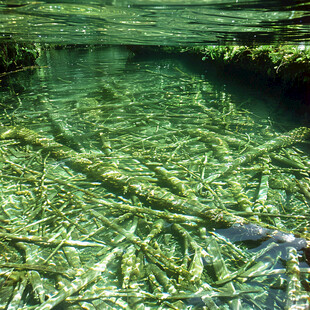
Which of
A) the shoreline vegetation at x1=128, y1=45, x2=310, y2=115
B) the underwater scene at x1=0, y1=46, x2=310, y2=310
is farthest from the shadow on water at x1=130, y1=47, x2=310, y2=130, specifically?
the underwater scene at x1=0, y1=46, x2=310, y2=310

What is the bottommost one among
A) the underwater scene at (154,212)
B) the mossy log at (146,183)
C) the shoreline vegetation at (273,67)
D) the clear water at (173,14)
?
the underwater scene at (154,212)

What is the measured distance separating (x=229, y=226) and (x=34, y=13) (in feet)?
18.5

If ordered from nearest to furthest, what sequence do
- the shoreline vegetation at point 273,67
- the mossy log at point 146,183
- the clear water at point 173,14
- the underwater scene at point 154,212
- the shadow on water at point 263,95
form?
1. the underwater scene at point 154,212
2. the mossy log at point 146,183
3. the clear water at point 173,14
4. the shadow on water at point 263,95
5. the shoreline vegetation at point 273,67

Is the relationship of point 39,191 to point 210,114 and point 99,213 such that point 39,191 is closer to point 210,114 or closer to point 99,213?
point 99,213

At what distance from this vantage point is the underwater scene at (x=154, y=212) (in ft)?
6.54

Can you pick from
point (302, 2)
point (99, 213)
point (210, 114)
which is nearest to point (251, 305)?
point (99, 213)

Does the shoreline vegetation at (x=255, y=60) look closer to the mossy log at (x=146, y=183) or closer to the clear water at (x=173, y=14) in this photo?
the clear water at (x=173, y=14)

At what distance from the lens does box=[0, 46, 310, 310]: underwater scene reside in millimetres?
1993

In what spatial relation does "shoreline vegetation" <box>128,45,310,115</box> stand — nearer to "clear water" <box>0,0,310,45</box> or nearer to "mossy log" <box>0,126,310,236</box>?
"clear water" <box>0,0,310,45</box>

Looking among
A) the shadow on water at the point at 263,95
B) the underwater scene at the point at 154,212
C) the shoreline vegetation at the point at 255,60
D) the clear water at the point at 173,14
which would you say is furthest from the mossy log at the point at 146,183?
the shoreline vegetation at the point at 255,60

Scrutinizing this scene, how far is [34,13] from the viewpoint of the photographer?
16.4 feet

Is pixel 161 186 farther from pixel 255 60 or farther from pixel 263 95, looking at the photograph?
pixel 255 60

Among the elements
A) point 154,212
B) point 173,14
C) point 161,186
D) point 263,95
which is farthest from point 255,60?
point 154,212

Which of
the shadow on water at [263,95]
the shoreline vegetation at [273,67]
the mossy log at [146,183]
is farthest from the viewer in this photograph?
the shoreline vegetation at [273,67]
